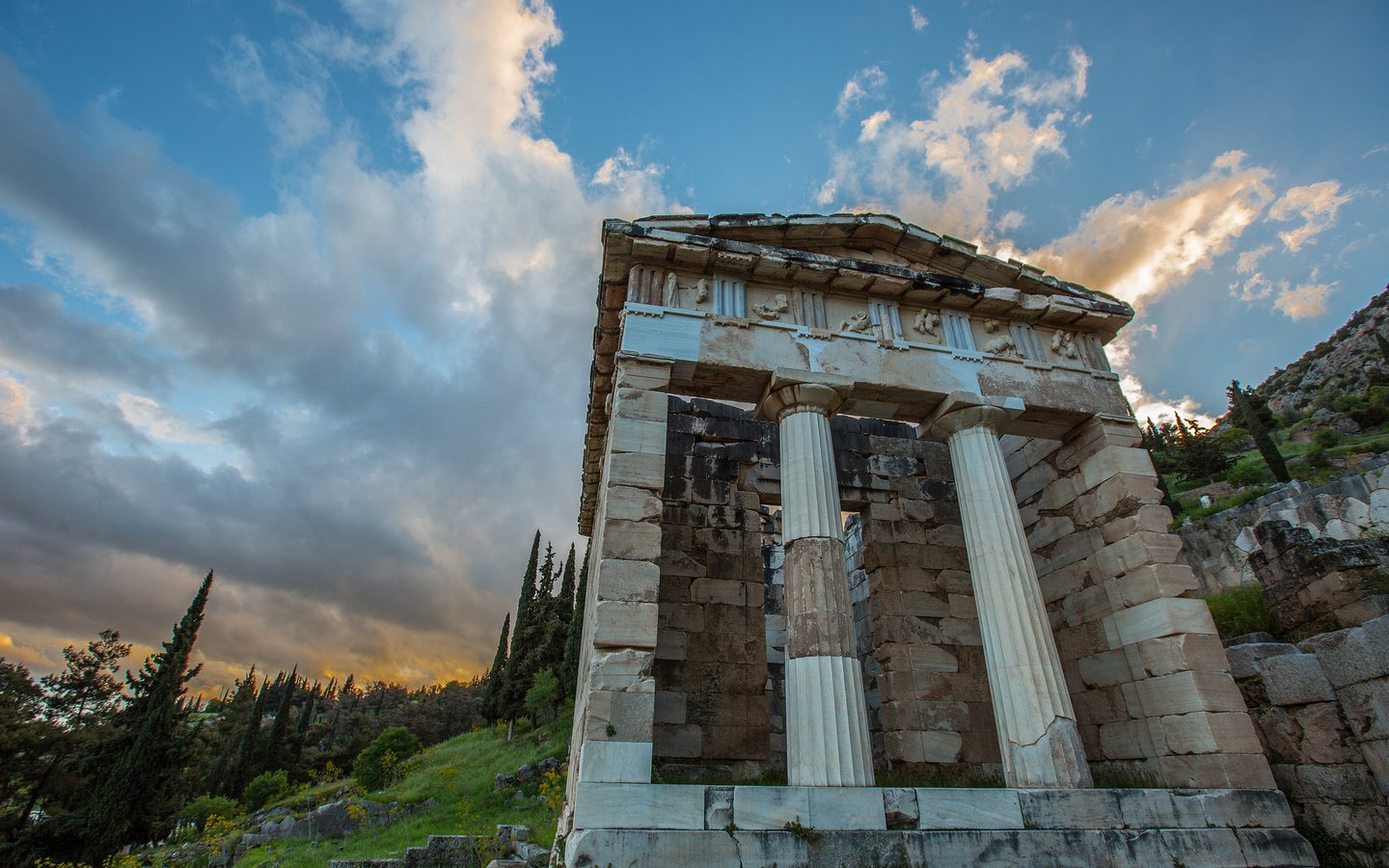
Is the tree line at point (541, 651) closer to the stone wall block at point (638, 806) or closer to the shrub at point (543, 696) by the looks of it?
the shrub at point (543, 696)

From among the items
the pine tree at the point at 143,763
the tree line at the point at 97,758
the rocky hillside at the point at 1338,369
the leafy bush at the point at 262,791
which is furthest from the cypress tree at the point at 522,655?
the rocky hillside at the point at 1338,369

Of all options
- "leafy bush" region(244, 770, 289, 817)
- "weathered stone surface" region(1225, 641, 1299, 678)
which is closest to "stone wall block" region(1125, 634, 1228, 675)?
"weathered stone surface" region(1225, 641, 1299, 678)

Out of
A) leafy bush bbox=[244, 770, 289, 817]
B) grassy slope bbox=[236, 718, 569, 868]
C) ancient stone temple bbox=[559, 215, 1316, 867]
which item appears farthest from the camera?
leafy bush bbox=[244, 770, 289, 817]

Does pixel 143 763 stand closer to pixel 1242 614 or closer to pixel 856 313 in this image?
pixel 856 313

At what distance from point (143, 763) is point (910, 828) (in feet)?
82.4

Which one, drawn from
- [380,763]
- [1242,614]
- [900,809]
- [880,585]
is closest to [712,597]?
[880,585]

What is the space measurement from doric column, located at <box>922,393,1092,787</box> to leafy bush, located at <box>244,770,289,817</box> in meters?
35.8

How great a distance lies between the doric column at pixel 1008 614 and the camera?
7.43m

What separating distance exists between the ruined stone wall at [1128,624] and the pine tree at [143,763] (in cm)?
2638

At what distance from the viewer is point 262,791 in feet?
101

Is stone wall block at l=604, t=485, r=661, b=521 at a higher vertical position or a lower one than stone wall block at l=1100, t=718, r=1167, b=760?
higher

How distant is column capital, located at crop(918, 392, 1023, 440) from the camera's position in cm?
980

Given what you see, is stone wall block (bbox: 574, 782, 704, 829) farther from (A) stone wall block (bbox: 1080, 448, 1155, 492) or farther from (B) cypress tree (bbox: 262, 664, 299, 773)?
(B) cypress tree (bbox: 262, 664, 299, 773)

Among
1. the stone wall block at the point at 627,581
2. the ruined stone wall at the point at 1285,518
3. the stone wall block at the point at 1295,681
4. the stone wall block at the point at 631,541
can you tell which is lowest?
the stone wall block at the point at 1295,681
